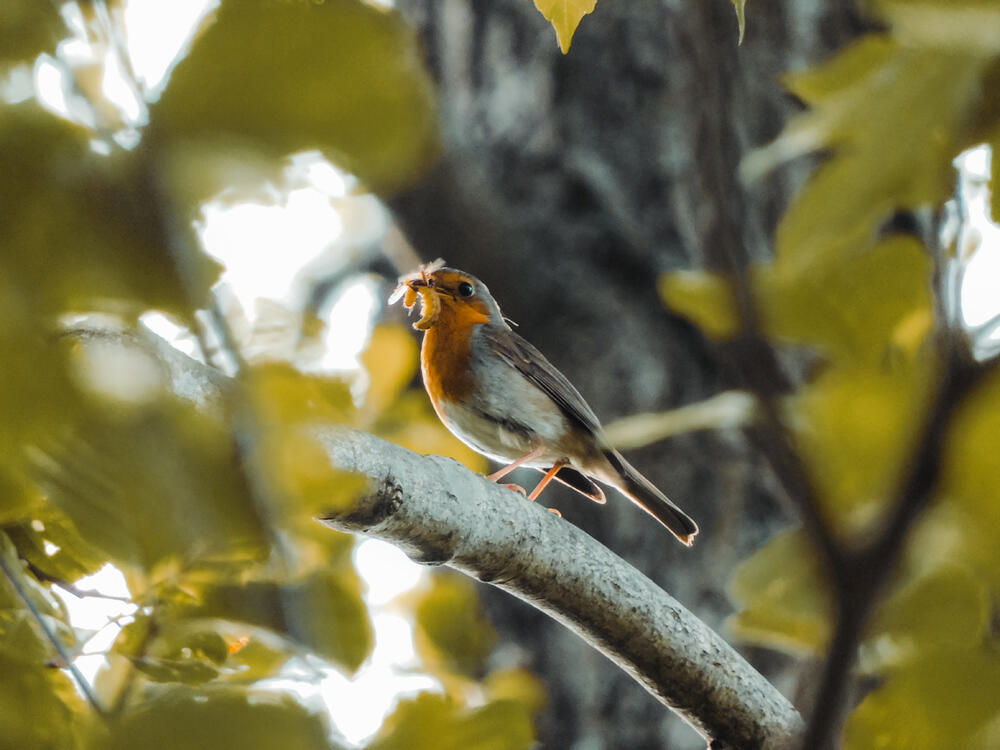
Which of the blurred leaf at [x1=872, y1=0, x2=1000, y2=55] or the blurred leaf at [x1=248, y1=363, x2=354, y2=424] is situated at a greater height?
the blurred leaf at [x1=872, y1=0, x2=1000, y2=55]

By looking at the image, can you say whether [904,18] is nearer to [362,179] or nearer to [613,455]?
[362,179]

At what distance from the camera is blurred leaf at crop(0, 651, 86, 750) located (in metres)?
0.49

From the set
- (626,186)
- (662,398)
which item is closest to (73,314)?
(662,398)

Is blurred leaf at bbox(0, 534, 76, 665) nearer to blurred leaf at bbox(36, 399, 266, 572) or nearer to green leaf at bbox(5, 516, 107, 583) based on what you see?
green leaf at bbox(5, 516, 107, 583)

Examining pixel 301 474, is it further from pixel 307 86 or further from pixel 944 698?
pixel 944 698

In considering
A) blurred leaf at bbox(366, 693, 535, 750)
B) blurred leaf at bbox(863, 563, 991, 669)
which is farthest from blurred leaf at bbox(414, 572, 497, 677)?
blurred leaf at bbox(863, 563, 991, 669)

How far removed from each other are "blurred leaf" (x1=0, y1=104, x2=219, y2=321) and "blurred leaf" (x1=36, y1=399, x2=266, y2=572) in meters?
0.04

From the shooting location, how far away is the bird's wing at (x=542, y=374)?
3043mm

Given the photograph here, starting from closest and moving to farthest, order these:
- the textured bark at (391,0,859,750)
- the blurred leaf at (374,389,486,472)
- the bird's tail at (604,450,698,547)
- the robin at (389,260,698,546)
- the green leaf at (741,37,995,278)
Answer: the green leaf at (741,37,995,278) → the blurred leaf at (374,389,486,472) → the bird's tail at (604,450,698,547) → the robin at (389,260,698,546) → the textured bark at (391,0,859,750)

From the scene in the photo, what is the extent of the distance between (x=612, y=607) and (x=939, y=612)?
1.01m

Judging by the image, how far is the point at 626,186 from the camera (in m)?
3.63

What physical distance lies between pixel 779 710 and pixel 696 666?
0.17 m

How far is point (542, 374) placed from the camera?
122 inches

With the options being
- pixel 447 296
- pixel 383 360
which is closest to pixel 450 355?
pixel 447 296
